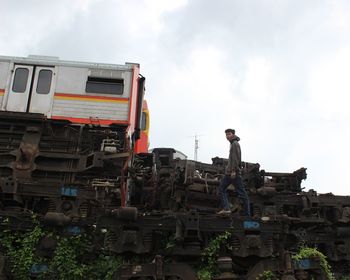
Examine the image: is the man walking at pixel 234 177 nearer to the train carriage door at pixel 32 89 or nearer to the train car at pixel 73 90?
the train car at pixel 73 90

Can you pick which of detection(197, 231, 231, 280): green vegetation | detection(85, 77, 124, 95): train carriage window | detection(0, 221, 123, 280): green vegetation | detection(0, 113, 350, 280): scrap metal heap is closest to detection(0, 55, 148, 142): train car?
detection(85, 77, 124, 95): train carriage window

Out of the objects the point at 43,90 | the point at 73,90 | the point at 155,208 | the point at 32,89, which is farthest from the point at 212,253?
the point at 32,89

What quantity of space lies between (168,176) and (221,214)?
1.99 meters

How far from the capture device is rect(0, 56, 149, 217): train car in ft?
24.9

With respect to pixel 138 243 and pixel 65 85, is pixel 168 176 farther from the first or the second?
pixel 65 85

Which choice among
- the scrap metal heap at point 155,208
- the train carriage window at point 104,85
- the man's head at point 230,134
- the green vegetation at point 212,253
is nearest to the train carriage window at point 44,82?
the train carriage window at point 104,85

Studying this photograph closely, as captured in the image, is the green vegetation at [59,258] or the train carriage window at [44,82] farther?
the train carriage window at [44,82]

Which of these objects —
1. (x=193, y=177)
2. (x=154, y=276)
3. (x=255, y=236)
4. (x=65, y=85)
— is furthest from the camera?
(x=65, y=85)

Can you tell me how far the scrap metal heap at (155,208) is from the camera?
22.0 feet

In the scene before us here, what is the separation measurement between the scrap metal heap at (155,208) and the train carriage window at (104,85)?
119cm

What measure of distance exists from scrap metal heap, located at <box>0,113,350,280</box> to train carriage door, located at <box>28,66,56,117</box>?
2.37ft

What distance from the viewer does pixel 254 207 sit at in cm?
856

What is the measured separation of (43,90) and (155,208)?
3958 mm

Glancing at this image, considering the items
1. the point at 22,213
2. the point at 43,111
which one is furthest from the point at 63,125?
the point at 22,213
